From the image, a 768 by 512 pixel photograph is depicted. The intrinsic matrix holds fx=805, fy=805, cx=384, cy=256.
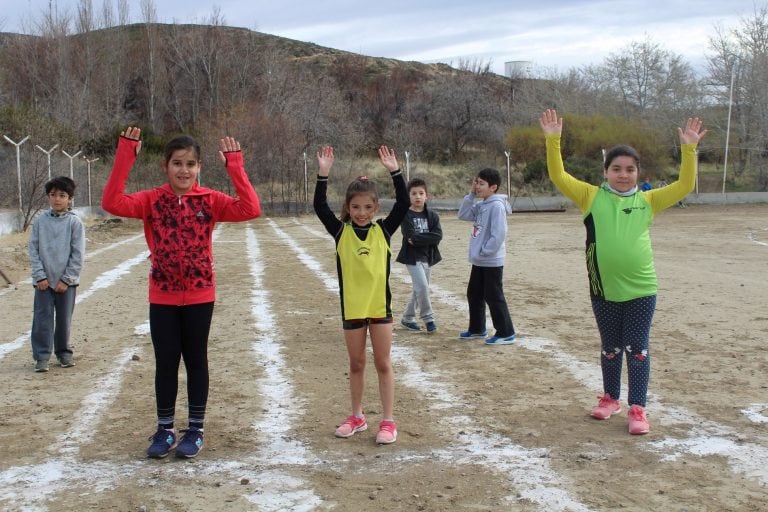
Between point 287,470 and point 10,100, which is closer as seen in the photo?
point 287,470

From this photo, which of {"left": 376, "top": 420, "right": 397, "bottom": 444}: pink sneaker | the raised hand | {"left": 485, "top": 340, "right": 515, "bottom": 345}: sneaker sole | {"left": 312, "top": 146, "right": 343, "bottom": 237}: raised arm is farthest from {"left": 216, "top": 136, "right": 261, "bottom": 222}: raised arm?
{"left": 485, "top": 340, "right": 515, "bottom": 345}: sneaker sole

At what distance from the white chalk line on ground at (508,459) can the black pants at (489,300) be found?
5.87 feet

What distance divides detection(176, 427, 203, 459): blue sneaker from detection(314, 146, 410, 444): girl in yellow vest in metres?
0.80

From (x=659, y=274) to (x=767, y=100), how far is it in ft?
140

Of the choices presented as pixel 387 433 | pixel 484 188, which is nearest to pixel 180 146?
pixel 387 433

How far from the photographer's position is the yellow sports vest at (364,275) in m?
4.63

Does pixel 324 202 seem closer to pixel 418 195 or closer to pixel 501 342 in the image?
pixel 418 195

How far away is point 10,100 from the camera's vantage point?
59.0 meters

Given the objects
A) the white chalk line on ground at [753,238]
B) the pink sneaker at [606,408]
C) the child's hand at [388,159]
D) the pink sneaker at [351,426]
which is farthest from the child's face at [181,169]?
the white chalk line on ground at [753,238]

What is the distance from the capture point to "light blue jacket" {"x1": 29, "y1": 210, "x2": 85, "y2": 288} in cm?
662

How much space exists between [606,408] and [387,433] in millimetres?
1437

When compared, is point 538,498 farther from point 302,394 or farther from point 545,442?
point 302,394

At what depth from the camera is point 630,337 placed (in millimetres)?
4918

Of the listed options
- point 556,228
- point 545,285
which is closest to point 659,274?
point 545,285
